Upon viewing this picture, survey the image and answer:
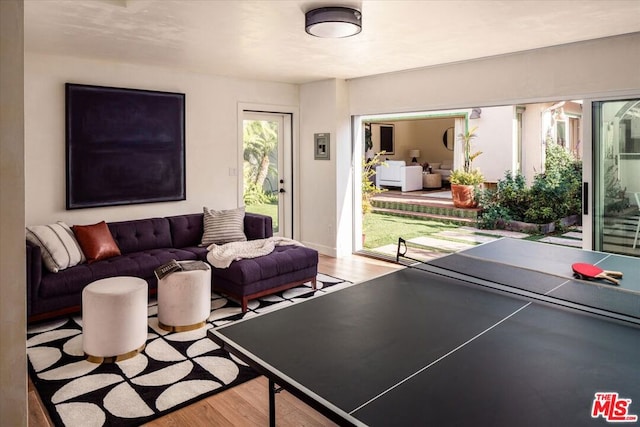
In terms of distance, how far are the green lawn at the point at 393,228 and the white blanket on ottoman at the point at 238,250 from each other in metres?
2.60

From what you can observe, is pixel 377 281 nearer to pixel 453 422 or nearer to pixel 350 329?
pixel 350 329

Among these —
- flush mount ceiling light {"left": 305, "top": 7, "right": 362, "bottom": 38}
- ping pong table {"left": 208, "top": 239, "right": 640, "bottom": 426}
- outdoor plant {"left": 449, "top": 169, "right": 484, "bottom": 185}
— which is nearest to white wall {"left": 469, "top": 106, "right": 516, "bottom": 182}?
outdoor plant {"left": 449, "top": 169, "right": 484, "bottom": 185}

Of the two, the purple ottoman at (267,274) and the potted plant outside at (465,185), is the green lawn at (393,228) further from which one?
the purple ottoman at (267,274)

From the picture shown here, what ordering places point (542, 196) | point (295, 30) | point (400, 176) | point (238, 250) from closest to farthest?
1. point (295, 30)
2. point (238, 250)
3. point (542, 196)
4. point (400, 176)

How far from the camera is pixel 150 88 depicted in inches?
208

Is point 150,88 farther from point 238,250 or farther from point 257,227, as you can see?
point 238,250

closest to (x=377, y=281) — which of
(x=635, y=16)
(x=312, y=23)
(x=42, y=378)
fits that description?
(x=312, y=23)

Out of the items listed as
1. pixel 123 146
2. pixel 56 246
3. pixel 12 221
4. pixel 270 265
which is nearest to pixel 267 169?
pixel 123 146

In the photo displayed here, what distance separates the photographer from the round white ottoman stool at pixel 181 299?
370cm

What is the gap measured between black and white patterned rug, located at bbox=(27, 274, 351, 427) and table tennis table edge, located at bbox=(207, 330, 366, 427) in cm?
90

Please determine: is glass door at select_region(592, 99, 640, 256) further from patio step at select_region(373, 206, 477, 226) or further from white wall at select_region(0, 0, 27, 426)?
patio step at select_region(373, 206, 477, 226)

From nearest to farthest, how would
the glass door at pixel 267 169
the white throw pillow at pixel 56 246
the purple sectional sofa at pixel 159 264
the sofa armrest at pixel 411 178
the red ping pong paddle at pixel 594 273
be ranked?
the red ping pong paddle at pixel 594 273
the purple sectional sofa at pixel 159 264
the white throw pillow at pixel 56 246
the glass door at pixel 267 169
the sofa armrest at pixel 411 178

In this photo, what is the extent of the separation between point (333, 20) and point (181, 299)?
2.44 m

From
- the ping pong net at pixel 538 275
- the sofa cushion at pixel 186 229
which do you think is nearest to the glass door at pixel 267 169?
the sofa cushion at pixel 186 229
